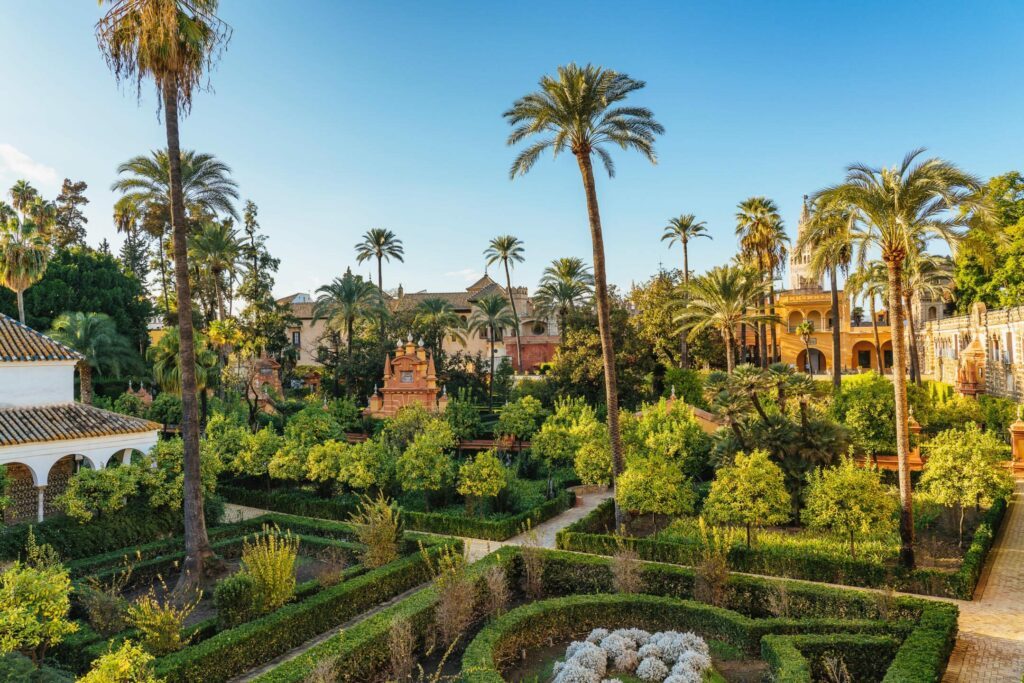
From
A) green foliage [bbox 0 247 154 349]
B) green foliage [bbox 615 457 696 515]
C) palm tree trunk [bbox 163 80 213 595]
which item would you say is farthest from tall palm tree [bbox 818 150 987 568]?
green foliage [bbox 0 247 154 349]

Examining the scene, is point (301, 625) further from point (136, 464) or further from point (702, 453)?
point (702, 453)

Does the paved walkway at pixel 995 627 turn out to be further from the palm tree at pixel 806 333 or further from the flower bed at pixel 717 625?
the palm tree at pixel 806 333

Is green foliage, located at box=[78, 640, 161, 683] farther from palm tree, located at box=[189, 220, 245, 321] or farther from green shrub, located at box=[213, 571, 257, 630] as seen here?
palm tree, located at box=[189, 220, 245, 321]

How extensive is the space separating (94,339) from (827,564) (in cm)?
3690

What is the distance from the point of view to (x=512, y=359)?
201ft

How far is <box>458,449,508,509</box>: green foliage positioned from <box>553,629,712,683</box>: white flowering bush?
293 inches

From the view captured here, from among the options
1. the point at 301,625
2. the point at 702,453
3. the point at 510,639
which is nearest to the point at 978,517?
the point at 702,453

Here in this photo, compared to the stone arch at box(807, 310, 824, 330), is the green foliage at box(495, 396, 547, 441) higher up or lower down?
lower down

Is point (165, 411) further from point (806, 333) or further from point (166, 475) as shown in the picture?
point (806, 333)

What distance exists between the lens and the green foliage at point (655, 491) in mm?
14945

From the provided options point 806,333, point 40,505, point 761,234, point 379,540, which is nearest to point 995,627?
point 379,540

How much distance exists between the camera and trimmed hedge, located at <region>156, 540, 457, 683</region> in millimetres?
9359

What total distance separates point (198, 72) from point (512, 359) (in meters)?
48.3

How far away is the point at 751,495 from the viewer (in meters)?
13.7
